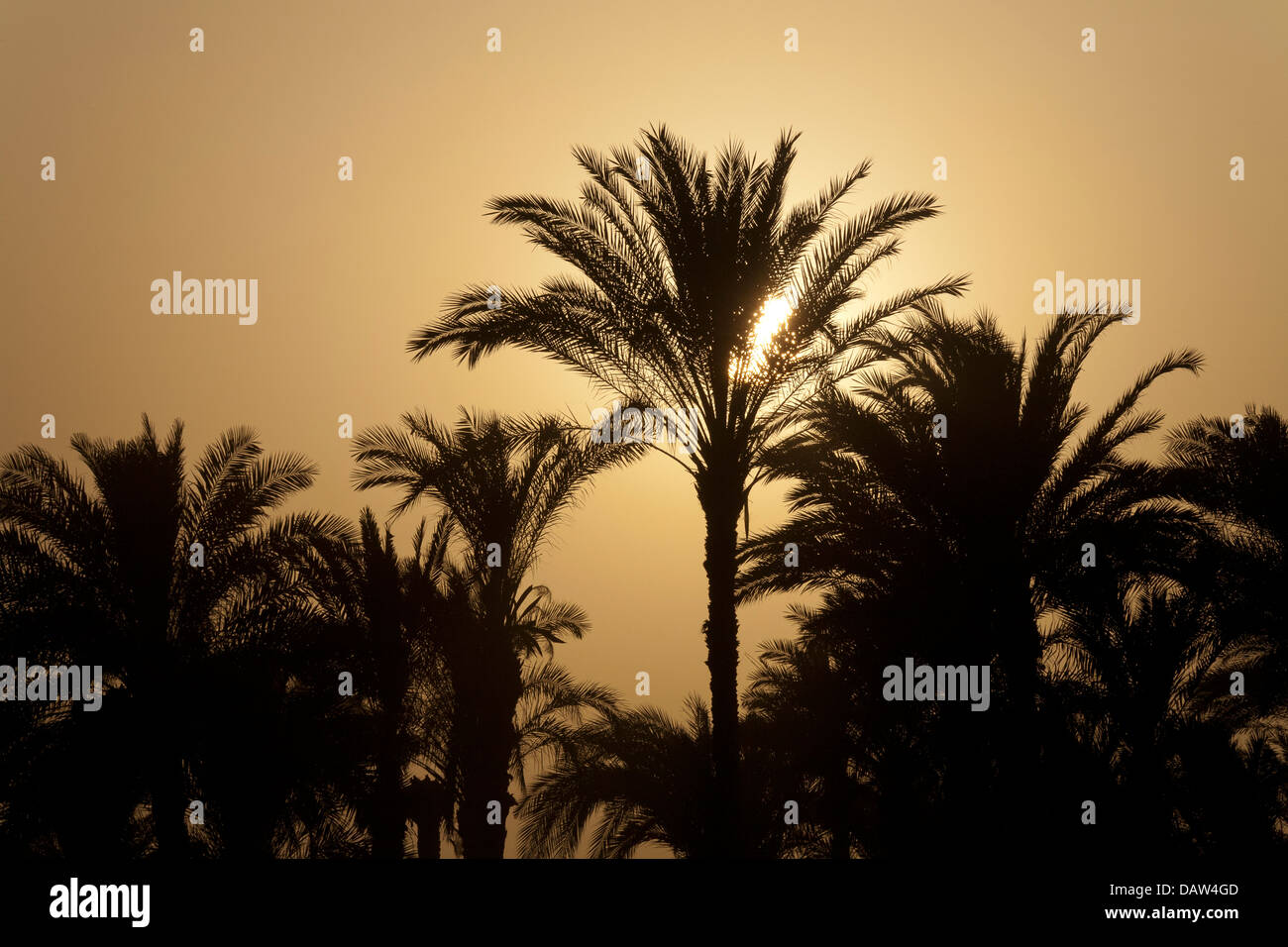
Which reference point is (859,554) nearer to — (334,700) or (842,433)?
(842,433)

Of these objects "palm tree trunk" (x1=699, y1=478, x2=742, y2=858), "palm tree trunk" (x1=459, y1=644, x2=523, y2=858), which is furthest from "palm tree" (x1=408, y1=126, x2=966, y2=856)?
"palm tree trunk" (x1=459, y1=644, x2=523, y2=858)

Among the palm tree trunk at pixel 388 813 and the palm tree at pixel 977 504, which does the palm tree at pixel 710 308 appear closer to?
the palm tree at pixel 977 504

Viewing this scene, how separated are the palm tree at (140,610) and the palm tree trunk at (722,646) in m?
6.05

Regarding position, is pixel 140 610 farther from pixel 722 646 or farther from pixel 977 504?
pixel 977 504

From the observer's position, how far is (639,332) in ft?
46.2

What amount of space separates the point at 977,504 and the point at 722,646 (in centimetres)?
383

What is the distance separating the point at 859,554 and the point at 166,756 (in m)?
9.57

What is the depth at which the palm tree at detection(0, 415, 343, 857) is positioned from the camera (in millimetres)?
14305

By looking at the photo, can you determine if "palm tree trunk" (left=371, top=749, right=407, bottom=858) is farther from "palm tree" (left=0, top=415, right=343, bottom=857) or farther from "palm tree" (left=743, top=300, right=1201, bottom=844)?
"palm tree" (left=743, top=300, right=1201, bottom=844)

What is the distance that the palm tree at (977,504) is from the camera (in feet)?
46.6

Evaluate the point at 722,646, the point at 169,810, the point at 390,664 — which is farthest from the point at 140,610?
the point at 722,646

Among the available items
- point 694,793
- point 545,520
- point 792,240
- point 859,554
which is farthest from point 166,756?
point 792,240

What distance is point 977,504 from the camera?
1433 cm

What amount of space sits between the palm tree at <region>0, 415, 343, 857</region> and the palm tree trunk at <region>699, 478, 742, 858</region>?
19.9 ft
